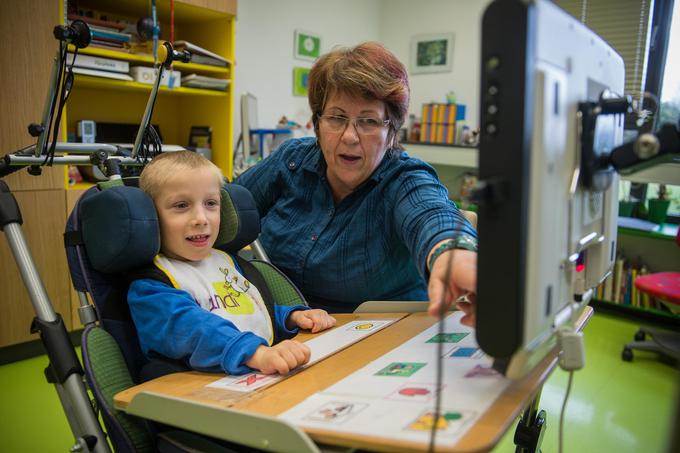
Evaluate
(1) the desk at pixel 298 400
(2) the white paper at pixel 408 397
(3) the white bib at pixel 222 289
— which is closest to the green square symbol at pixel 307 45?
(3) the white bib at pixel 222 289

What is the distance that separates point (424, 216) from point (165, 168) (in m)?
0.61

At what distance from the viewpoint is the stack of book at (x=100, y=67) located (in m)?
2.74

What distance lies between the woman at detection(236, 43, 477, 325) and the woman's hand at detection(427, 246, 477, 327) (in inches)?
12.7

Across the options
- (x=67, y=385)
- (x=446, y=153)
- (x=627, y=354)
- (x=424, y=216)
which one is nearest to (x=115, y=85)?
(x=67, y=385)

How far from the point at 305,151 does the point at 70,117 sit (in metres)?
2.20

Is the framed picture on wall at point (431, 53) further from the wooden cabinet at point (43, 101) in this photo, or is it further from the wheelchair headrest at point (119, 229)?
the wheelchair headrest at point (119, 229)

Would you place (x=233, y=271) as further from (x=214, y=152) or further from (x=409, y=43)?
(x=409, y=43)

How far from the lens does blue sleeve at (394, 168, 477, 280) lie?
110 centimetres

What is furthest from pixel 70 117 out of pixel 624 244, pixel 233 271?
pixel 624 244

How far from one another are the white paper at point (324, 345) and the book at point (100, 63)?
2265 mm

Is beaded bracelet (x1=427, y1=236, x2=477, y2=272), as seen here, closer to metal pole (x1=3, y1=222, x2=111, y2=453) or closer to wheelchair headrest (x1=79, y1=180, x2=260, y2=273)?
wheelchair headrest (x1=79, y1=180, x2=260, y2=273)

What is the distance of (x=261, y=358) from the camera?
97cm

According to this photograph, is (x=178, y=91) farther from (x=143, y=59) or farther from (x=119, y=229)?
(x=119, y=229)

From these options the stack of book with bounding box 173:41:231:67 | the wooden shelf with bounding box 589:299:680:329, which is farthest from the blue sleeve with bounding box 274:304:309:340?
the wooden shelf with bounding box 589:299:680:329
